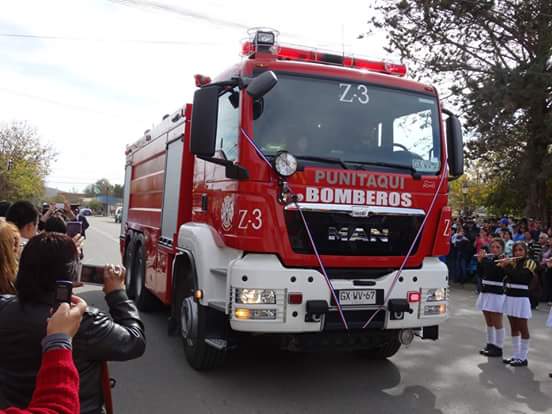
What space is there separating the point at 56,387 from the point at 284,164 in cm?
339

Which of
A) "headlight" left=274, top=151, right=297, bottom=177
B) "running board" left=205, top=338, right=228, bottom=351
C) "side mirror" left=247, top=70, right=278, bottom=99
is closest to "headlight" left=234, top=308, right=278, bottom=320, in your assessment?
"running board" left=205, top=338, right=228, bottom=351

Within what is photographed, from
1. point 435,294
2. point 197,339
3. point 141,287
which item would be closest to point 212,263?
point 197,339

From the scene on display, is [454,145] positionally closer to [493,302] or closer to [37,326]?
[493,302]

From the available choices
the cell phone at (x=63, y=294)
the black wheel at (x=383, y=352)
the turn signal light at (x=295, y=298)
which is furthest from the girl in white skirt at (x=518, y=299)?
the cell phone at (x=63, y=294)

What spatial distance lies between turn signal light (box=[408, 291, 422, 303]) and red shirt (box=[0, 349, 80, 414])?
3.96m

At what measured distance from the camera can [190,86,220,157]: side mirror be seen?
4.81m

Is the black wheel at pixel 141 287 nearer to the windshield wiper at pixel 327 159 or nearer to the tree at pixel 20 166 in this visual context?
the windshield wiper at pixel 327 159

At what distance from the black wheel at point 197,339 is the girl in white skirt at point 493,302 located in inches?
132

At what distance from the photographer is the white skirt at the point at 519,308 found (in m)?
6.32

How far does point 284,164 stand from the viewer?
15.6ft

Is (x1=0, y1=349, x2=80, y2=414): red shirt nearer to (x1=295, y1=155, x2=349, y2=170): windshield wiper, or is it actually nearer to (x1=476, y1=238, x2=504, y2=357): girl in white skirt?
(x1=295, y1=155, x2=349, y2=170): windshield wiper

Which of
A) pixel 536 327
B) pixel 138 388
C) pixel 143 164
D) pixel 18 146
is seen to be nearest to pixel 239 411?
pixel 138 388

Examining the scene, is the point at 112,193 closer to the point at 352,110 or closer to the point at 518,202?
the point at 518,202

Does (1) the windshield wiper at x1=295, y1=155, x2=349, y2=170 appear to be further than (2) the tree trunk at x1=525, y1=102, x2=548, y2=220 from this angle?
No
